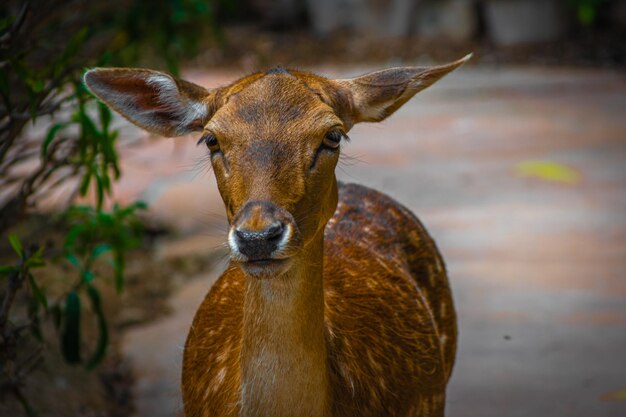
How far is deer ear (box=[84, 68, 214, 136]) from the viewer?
3.51 metres

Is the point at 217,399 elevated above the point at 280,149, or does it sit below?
below

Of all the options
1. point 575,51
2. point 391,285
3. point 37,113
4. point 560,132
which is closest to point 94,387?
point 37,113

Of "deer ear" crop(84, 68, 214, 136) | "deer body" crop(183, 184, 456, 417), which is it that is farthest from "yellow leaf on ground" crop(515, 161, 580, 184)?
"deer ear" crop(84, 68, 214, 136)

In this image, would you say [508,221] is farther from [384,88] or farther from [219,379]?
[219,379]

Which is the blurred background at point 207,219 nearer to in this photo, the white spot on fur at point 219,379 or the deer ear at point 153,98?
the deer ear at point 153,98

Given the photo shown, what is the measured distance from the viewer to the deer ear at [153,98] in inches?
138

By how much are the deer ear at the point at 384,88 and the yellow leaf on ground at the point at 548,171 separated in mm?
5283

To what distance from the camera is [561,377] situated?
5.52m

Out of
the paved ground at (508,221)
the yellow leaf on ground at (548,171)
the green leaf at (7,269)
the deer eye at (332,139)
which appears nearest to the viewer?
the deer eye at (332,139)

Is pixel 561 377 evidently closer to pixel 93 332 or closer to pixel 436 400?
pixel 436 400

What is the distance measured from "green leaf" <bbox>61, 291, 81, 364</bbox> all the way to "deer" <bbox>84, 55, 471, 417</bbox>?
92 cm

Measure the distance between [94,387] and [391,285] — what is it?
8.47 ft

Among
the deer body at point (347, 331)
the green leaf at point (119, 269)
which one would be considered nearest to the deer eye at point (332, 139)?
the deer body at point (347, 331)

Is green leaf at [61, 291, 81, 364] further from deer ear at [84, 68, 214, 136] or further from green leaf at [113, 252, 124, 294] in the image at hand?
deer ear at [84, 68, 214, 136]
